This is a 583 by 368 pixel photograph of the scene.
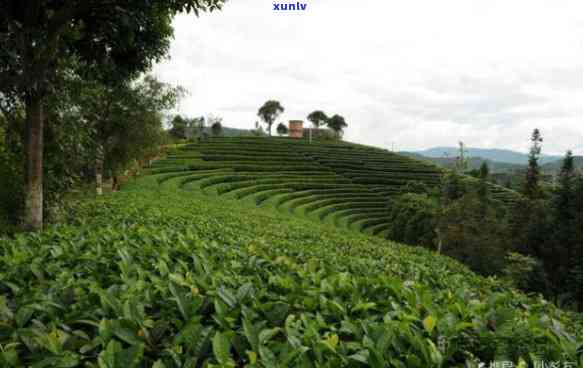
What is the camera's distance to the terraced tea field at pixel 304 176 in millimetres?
28609

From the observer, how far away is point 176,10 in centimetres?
540

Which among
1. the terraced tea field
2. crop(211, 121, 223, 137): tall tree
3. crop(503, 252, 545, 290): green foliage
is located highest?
crop(211, 121, 223, 137): tall tree

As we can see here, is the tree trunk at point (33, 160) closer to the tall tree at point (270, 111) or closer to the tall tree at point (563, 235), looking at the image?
the tall tree at point (563, 235)

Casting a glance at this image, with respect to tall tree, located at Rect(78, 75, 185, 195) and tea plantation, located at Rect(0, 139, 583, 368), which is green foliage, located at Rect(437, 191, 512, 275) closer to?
tall tree, located at Rect(78, 75, 185, 195)

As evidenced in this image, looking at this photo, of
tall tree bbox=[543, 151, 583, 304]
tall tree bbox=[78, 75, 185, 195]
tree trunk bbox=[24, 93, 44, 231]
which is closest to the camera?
tree trunk bbox=[24, 93, 44, 231]

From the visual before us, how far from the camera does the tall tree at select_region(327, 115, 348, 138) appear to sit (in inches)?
3701

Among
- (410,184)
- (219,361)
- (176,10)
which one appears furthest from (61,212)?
(410,184)

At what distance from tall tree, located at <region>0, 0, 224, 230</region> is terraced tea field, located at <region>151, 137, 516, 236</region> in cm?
1841

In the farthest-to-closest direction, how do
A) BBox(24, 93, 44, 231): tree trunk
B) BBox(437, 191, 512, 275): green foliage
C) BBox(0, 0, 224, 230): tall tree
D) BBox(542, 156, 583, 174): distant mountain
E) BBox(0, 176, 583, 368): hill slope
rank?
BBox(542, 156, 583, 174): distant mountain → BBox(437, 191, 512, 275): green foliage → BBox(24, 93, 44, 231): tree trunk → BBox(0, 0, 224, 230): tall tree → BBox(0, 176, 583, 368): hill slope

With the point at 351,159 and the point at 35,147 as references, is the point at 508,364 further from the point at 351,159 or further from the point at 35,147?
the point at 351,159

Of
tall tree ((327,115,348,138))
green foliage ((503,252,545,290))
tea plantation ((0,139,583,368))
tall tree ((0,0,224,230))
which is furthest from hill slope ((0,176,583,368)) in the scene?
tall tree ((327,115,348,138))

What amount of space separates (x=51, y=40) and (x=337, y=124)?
299 ft

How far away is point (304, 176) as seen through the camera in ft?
132

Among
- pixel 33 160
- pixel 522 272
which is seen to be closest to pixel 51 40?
pixel 33 160
